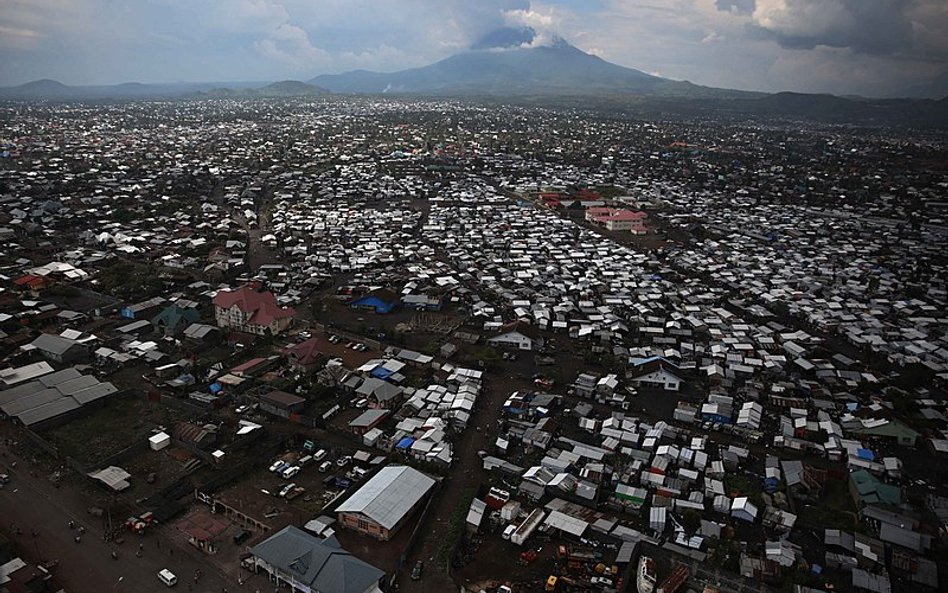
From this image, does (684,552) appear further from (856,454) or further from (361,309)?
(361,309)

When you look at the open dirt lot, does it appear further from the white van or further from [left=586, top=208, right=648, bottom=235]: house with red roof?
[left=586, top=208, right=648, bottom=235]: house with red roof

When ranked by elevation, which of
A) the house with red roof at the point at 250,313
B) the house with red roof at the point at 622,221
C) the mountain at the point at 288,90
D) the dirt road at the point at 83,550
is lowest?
the dirt road at the point at 83,550

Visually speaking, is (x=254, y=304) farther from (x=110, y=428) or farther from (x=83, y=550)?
(x=83, y=550)

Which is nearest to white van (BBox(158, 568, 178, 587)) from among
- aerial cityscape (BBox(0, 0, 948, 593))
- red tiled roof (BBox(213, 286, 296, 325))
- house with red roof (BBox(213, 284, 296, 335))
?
aerial cityscape (BBox(0, 0, 948, 593))

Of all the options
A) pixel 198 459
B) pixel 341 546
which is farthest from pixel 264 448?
pixel 341 546

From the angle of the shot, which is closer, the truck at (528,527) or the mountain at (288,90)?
the truck at (528,527)

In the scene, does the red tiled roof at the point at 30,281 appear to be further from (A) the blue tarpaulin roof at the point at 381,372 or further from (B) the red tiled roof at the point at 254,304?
(A) the blue tarpaulin roof at the point at 381,372

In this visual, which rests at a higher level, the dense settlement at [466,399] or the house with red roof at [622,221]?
the house with red roof at [622,221]

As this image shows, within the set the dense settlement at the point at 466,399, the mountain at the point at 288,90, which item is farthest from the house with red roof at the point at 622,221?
the mountain at the point at 288,90
